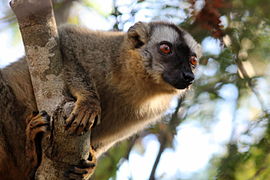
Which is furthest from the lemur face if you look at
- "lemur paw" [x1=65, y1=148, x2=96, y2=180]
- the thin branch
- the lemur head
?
"lemur paw" [x1=65, y1=148, x2=96, y2=180]

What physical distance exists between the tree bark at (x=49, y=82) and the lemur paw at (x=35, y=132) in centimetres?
12

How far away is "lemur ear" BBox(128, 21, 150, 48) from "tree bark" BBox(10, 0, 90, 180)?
2.06m

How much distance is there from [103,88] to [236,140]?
216 centimetres

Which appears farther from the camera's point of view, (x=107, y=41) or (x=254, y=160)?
(x=107, y=41)

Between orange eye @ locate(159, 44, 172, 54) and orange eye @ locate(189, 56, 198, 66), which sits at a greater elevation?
orange eye @ locate(159, 44, 172, 54)

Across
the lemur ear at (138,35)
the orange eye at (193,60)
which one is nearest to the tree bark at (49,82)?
the lemur ear at (138,35)

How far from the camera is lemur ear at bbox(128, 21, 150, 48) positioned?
265 inches

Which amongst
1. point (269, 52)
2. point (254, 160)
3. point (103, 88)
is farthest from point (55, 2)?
point (254, 160)

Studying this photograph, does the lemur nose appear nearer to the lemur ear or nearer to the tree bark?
the lemur ear

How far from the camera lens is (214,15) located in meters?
6.16

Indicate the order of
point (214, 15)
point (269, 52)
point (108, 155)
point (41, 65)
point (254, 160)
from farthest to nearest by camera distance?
1. point (108, 155)
2. point (269, 52)
3. point (214, 15)
4. point (254, 160)
5. point (41, 65)

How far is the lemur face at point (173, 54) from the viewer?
20.8 feet

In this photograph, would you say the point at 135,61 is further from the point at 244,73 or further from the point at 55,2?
the point at 55,2

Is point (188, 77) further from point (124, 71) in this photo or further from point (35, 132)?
point (35, 132)
